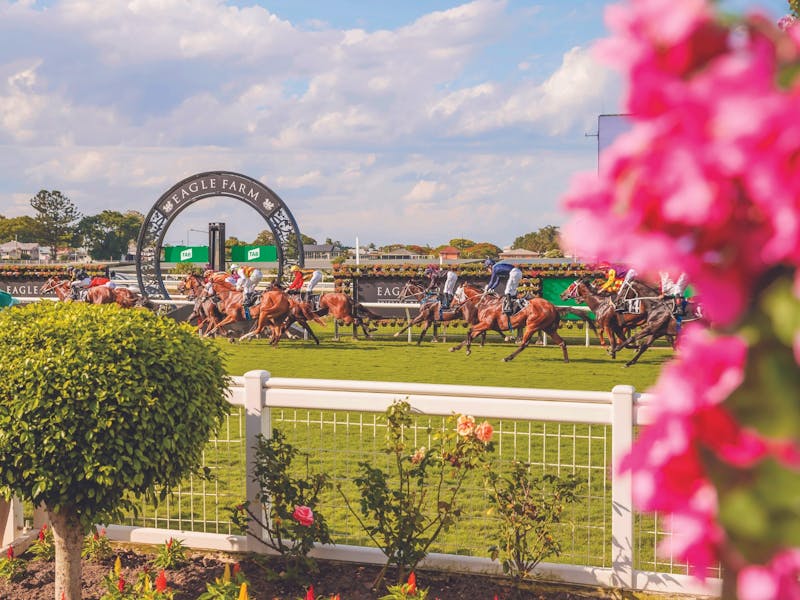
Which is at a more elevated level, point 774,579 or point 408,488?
point 774,579

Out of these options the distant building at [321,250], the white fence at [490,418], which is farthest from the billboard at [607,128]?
the distant building at [321,250]

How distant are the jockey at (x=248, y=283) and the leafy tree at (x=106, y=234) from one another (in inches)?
3024

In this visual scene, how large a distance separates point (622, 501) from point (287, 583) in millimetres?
1881

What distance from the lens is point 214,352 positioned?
15.3 ft

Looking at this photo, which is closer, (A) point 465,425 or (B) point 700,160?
(B) point 700,160

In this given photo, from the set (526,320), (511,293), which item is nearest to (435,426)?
(526,320)

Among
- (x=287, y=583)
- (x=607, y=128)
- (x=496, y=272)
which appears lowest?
(x=287, y=583)

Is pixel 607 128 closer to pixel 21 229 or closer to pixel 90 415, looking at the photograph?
pixel 90 415

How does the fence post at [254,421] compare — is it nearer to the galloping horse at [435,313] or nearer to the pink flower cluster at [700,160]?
the pink flower cluster at [700,160]

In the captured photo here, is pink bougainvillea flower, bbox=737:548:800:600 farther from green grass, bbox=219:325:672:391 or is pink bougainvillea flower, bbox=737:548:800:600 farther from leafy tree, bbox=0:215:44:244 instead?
leafy tree, bbox=0:215:44:244

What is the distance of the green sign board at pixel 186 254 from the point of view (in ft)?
85.4

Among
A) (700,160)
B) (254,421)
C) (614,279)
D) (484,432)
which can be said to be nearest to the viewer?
(700,160)

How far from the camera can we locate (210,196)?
75.8ft

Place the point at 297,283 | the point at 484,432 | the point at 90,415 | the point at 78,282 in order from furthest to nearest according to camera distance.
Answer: the point at 78,282, the point at 297,283, the point at 484,432, the point at 90,415
